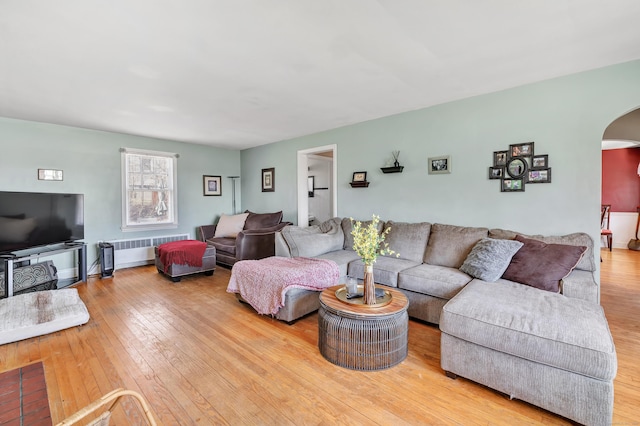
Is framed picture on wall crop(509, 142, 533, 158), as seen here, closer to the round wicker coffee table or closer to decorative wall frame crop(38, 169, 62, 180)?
the round wicker coffee table

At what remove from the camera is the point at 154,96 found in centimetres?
318

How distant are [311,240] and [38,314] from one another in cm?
281

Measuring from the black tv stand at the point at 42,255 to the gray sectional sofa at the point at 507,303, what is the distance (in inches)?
116

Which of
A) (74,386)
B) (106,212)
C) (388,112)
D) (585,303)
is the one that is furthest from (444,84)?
(106,212)

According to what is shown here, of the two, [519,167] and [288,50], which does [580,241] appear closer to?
[519,167]

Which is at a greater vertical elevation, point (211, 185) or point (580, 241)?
point (211, 185)

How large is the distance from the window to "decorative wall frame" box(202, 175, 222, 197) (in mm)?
597

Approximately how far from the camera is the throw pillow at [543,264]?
242cm

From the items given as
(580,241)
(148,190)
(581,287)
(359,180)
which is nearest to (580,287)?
(581,287)

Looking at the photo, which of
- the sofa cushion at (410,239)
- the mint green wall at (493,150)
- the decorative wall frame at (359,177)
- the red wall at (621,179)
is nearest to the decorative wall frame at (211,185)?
the mint green wall at (493,150)

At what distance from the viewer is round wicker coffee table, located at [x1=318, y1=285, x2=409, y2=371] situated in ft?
6.74

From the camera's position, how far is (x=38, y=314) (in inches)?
107

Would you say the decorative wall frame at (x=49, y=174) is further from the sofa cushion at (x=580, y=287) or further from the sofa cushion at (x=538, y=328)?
the sofa cushion at (x=580, y=287)

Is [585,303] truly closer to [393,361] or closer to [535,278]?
[535,278]
